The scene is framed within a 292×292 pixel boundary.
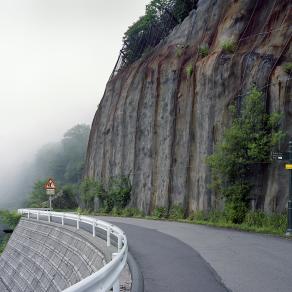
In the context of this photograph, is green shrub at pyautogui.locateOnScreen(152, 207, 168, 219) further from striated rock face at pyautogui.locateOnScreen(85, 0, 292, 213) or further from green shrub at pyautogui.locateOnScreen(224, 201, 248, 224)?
green shrub at pyautogui.locateOnScreen(224, 201, 248, 224)

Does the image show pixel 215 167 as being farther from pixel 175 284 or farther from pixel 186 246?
pixel 175 284

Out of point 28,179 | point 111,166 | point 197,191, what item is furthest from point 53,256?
point 28,179

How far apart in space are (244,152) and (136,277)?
44.9 ft

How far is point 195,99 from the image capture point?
30.4m

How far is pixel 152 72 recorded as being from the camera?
129 feet

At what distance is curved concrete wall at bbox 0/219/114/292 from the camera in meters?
15.2

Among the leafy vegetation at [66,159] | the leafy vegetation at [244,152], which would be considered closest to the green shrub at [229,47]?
the leafy vegetation at [244,152]

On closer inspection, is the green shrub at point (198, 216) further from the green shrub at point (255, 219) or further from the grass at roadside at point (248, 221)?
the green shrub at point (255, 219)

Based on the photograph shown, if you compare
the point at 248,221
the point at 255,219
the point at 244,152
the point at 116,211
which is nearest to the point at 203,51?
the point at 244,152

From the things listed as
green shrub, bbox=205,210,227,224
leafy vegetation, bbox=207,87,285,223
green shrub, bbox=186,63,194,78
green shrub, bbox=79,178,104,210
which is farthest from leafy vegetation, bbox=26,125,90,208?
leafy vegetation, bbox=207,87,285,223

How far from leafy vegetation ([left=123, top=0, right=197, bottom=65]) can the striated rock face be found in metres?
3.74

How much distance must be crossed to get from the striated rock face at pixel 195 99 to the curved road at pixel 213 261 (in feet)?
16.5

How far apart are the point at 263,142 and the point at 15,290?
14.6 metres

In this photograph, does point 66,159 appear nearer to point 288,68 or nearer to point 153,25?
point 153,25
